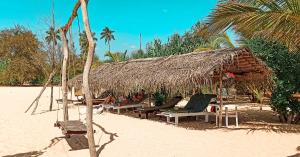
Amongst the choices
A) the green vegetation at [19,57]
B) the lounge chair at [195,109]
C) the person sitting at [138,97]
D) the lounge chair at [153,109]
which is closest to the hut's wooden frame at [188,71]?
the lounge chair at [195,109]

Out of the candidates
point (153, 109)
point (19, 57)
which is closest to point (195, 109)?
point (153, 109)

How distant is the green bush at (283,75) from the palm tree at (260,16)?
11.9 feet

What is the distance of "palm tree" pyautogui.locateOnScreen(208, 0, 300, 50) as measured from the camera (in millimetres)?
6574

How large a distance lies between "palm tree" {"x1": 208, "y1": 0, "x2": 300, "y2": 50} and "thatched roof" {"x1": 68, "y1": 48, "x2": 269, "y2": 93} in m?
2.84

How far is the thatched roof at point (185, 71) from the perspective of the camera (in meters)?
10.4

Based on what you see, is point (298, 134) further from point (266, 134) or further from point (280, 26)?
point (280, 26)

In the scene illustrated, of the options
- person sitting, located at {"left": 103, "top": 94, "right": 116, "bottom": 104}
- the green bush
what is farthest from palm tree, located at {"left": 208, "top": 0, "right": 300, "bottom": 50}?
person sitting, located at {"left": 103, "top": 94, "right": 116, "bottom": 104}

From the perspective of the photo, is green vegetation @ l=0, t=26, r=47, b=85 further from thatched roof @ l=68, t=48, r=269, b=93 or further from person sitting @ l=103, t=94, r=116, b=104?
thatched roof @ l=68, t=48, r=269, b=93

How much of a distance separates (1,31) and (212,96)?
46887 millimetres

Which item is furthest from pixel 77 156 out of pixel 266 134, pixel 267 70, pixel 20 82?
pixel 20 82

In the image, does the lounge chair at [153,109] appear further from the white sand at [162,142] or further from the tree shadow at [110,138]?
the tree shadow at [110,138]

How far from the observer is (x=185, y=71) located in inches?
433

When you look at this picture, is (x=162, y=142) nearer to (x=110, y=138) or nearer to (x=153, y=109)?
(x=110, y=138)

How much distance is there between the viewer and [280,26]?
6941mm
